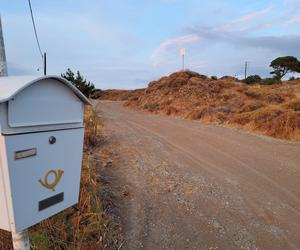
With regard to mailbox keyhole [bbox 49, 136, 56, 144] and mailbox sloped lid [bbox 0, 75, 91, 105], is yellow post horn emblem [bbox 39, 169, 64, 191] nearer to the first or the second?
mailbox keyhole [bbox 49, 136, 56, 144]

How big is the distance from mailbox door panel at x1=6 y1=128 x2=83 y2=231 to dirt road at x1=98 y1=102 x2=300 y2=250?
1.08m

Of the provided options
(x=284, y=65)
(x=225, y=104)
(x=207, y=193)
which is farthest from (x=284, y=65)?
(x=207, y=193)

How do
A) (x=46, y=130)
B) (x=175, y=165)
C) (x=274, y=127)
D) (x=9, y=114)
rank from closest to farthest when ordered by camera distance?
(x=9, y=114) → (x=46, y=130) → (x=175, y=165) → (x=274, y=127)

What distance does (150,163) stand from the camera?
5266 millimetres

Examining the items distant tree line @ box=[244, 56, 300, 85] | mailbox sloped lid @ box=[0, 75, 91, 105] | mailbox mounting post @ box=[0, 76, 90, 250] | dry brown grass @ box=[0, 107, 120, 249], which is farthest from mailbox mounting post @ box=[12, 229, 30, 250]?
distant tree line @ box=[244, 56, 300, 85]

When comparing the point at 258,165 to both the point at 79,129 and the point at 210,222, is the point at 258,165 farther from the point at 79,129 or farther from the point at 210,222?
the point at 79,129

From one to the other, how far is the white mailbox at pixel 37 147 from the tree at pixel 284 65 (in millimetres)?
38882

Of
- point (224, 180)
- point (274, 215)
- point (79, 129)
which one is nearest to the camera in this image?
point (79, 129)

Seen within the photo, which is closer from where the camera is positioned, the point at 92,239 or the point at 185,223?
the point at 92,239

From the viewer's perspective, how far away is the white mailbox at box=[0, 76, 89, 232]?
1.63 meters

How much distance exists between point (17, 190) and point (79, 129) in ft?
1.97

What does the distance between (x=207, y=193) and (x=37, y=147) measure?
2843 millimetres

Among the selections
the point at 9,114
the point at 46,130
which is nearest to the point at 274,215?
the point at 46,130

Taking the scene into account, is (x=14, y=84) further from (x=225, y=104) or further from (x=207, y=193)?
(x=225, y=104)
